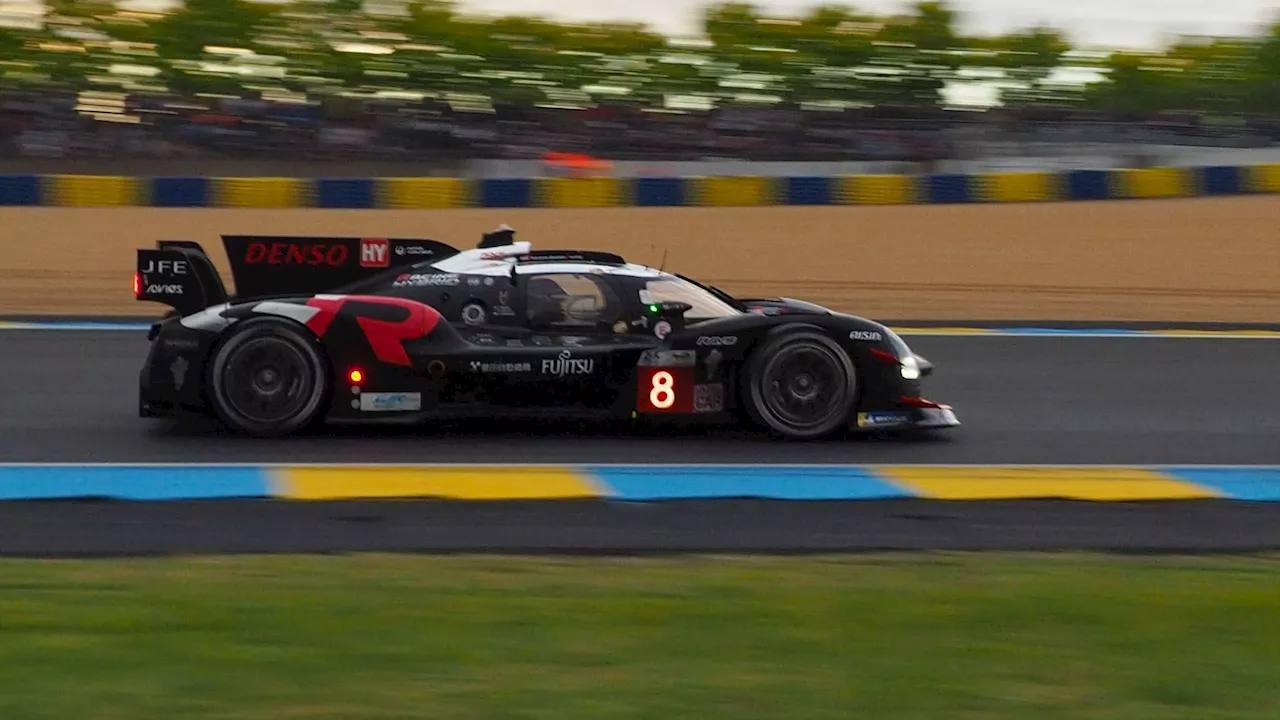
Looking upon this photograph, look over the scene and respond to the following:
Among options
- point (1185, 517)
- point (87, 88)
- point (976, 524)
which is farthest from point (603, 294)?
point (87, 88)

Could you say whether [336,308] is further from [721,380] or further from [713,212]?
[713,212]

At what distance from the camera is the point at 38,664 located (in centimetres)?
475

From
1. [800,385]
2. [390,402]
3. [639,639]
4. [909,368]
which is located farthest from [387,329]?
[639,639]

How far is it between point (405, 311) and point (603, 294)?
1.07 meters

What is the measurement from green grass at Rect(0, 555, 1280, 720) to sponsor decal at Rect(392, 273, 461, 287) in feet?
10.1

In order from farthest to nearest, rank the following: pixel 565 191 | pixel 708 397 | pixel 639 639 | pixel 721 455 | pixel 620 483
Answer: pixel 565 191 < pixel 708 397 < pixel 721 455 < pixel 620 483 < pixel 639 639

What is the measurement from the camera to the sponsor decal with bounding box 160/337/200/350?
903 cm

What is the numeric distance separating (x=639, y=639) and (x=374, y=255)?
507 centimetres

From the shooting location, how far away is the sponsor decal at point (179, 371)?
29.6ft

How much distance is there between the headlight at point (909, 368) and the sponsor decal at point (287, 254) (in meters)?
3.22

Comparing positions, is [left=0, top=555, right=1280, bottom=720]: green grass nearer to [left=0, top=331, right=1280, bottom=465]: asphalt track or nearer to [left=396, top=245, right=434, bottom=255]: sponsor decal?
[left=0, top=331, right=1280, bottom=465]: asphalt track

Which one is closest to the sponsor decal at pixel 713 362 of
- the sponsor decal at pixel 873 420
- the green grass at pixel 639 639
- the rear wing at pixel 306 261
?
the sponsor decal at pixel 873 420

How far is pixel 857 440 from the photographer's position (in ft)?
31.3

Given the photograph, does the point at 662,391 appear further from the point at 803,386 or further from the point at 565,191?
the point at 565,191
